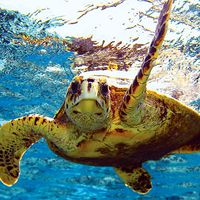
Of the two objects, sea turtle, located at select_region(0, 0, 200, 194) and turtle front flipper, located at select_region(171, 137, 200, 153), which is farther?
turtle front flipper, located at select_region(171, 137, 200, 153)

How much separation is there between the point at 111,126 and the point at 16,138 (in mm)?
1693

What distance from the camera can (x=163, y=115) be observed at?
4.77 m

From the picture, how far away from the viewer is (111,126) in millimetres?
4469

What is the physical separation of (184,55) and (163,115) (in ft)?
11.0

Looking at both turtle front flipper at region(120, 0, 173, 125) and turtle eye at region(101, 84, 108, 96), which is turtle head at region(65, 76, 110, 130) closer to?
turtle eye at region(101, 84, 108, 96)

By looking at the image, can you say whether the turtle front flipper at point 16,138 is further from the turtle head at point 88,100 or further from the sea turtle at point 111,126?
the turtle head at point 88,100

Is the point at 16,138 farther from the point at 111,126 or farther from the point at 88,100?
the point at 88,100

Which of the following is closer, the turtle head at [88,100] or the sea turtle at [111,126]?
the turtle head at [88,100]

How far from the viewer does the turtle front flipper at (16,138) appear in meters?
4.57

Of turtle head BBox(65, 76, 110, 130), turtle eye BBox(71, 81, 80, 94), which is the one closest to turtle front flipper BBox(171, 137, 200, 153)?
turtle head BBox(65, 76, 110, 130)

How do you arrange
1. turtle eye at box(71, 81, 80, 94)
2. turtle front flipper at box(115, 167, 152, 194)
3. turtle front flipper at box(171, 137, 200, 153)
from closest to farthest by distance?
turtle eye at box(71, 81, 80, 94) < turtle front flipper at box(171, 137, 200, 153) < turtle front flipper at box(115, 167, 152, 194)

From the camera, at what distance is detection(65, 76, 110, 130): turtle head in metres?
3.53

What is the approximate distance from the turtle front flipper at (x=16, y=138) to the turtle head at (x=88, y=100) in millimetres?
825

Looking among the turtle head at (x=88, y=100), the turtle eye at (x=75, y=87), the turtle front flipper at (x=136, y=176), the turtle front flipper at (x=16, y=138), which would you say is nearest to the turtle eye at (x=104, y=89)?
the turtle head at (x=88, y=100)
